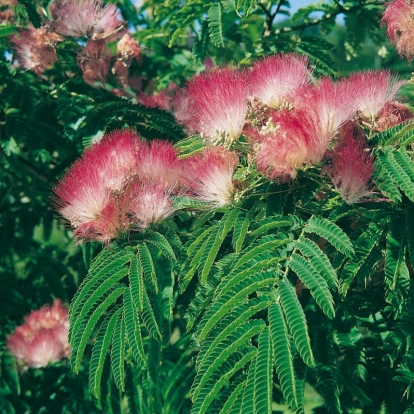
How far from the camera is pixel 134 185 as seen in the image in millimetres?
2205

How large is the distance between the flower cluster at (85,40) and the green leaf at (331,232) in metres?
1.66

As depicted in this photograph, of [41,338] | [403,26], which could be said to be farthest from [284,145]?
[41,338]

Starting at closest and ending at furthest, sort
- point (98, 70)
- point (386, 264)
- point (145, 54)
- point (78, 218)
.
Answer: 1. point (386, 264)
2. point (78, 218)
3. point (98, 70)
4. point (145, 54)

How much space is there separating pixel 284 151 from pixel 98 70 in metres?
1.63

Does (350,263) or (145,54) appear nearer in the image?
(350,263)

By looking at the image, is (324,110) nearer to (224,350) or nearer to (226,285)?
(226,285)

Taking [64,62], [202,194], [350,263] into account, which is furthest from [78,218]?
[64,62]

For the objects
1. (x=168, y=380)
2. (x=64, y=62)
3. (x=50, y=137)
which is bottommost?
(x=168, y=380)

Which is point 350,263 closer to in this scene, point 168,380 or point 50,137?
point 168,380

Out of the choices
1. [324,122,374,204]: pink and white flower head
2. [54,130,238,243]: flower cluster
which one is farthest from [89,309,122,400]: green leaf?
[324,122,374,204]: pink and white flower head

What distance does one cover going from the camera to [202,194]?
2133mm

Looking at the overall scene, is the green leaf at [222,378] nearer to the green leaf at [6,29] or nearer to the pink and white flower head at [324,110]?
the pink and white flower head at [324,110]

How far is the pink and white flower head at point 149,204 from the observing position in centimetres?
216

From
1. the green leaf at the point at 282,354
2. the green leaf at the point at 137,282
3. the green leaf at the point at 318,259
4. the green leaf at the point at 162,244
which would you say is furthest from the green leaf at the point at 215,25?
the green leaf at the point at 282,354
